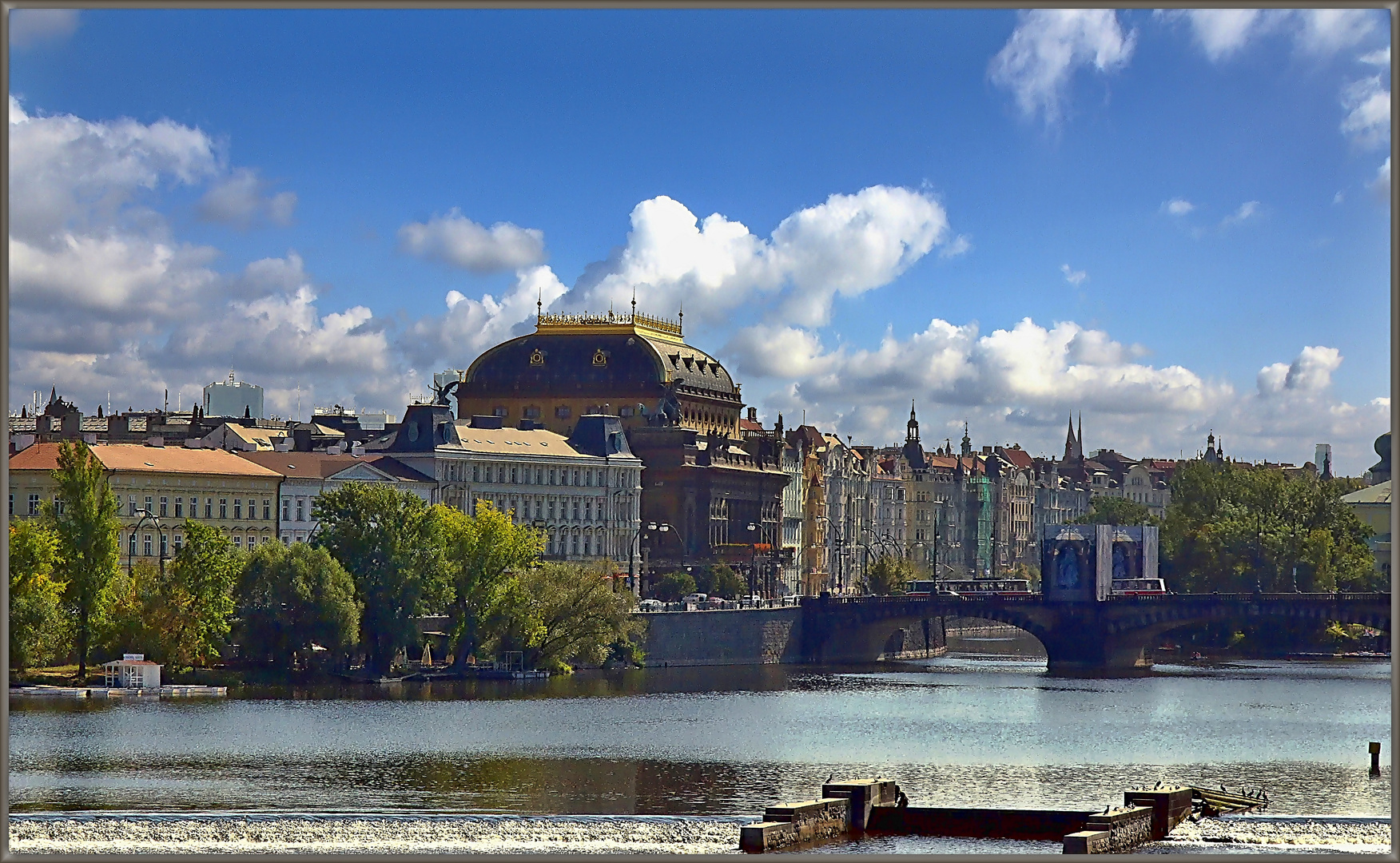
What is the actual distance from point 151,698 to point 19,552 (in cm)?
708

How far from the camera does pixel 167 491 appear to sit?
5325 inches

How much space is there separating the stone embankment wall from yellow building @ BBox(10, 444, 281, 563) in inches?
769

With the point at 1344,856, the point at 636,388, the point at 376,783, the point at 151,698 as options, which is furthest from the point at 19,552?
the point at 636,388

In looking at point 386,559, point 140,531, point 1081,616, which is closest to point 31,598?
point 386,559

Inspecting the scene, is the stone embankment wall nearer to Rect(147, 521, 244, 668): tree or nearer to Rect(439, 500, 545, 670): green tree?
Rect(439, 500, 545, 670): green tree

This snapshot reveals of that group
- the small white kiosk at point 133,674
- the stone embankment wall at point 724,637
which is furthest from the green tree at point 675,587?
the small white kiosk at point 133,674

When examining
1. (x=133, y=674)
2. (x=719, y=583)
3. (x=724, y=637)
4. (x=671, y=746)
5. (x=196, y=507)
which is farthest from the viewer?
(x=719, y=583)

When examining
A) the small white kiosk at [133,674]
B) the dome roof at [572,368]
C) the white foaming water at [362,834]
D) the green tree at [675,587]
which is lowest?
the white foaming water at [362,834]

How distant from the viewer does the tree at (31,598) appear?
319 feet

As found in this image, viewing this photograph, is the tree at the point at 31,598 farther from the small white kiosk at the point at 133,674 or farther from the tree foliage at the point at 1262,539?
the tree foliage at the point at 1262,539

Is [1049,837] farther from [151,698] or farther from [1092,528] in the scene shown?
[1092,528]

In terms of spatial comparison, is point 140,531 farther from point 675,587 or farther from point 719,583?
point 719,583

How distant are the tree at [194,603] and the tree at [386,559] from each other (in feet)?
23.7

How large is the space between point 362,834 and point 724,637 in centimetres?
8066
